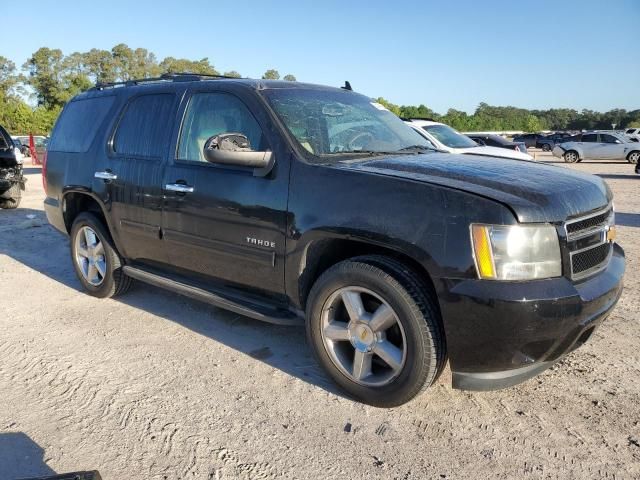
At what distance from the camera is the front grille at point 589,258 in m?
2.62

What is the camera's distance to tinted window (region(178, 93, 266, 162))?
11.6 feet

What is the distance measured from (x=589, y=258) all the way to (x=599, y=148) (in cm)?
2605

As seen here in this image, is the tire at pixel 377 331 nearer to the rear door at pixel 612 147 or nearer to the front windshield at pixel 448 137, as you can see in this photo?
the front windshield at pixel 448 137

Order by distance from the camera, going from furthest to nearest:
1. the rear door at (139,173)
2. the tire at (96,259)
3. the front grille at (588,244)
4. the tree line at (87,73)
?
1. the tree line at (87,73)
2. the tire at (96,259)
3. the rear door at (139,173)
4. the front grille at (588,244)

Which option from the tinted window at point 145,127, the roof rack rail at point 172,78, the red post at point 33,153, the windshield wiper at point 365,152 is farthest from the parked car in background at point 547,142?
the tinted window at point 145,127

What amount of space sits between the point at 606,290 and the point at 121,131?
3830 millimetres

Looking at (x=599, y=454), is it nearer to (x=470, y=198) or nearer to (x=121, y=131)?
(x=470, y=198)

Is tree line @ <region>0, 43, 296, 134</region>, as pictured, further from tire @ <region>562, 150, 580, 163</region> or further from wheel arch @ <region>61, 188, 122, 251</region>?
wheel arch @ <region>61, 188, 122, 251</region>

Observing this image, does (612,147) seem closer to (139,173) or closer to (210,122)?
(210,122)

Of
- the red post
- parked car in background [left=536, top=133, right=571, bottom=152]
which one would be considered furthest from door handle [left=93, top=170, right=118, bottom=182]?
parked car in background [left=536, top=133, right=571, bottom=152]

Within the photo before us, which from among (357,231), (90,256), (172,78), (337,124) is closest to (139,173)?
(172,78)

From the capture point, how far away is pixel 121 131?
4.45 metres

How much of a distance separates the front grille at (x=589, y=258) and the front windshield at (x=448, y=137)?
7.04 meters

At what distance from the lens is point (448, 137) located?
10188 millimetres
